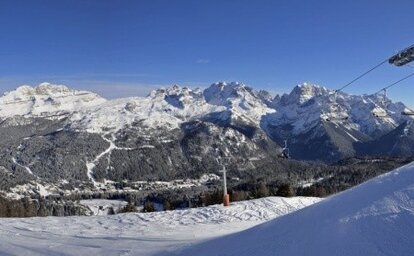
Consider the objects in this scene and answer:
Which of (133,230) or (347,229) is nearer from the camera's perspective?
(347,229)

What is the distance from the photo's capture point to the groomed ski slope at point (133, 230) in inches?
718

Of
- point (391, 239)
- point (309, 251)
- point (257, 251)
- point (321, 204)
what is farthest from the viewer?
point (321, 204)

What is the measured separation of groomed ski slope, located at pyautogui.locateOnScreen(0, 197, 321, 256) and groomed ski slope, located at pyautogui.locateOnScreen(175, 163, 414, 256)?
3.07m

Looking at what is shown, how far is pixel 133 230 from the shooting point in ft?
74.3

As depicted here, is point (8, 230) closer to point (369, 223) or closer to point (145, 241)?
point (145, 241)

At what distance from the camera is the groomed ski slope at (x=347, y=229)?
35.8 ft

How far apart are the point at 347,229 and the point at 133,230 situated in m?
12.8

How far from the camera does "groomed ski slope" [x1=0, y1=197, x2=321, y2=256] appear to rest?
18.2m

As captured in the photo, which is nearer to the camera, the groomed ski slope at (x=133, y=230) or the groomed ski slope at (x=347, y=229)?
the groomed ski slope at (x=347, y=229)

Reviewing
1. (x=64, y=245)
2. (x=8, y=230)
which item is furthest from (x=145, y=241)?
(x=8, y=230)

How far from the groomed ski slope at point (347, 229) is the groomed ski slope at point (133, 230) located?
3.07 m

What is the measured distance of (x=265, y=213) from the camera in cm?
2825

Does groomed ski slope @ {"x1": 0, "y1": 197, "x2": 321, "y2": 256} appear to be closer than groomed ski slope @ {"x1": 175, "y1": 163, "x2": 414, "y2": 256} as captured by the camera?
No

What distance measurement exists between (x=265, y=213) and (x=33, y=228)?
12193 mm
